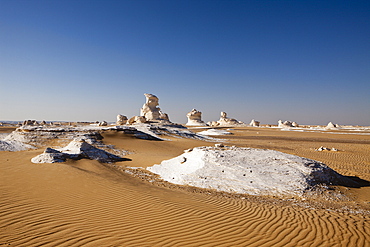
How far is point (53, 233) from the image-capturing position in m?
3.89

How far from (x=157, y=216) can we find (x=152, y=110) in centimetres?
5061

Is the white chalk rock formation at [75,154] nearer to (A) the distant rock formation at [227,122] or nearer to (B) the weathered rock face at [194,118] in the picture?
(B) the weathered rock face at [194,118]

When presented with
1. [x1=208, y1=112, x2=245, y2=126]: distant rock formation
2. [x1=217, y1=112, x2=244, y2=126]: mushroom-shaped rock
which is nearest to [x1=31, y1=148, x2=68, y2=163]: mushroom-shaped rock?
[x1=208, y1=112, x2=245, y2=126]: distant rock formation

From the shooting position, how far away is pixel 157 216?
5098mm

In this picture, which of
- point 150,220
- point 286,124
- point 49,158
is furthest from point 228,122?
point 150,220

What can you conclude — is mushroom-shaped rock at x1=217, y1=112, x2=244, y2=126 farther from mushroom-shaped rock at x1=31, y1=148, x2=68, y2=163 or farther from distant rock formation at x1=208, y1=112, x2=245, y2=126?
mushroom-shaped rock at x1=31, y1=148, x2=68, y2=163

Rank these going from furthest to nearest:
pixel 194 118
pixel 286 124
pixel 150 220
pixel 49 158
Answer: pixel 286 124 → pixel 194 118 → pixel 49 158 → pixel 150 220

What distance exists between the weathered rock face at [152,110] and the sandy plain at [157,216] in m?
45.4

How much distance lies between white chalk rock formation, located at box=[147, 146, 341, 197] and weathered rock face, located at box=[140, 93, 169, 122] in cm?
4359

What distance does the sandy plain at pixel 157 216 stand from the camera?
3.98 meters

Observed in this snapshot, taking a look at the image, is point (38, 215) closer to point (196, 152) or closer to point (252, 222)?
point (252, 222)

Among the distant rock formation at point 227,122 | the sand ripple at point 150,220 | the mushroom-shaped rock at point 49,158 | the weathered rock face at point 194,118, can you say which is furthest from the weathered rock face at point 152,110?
the sand ripple at point 150,220

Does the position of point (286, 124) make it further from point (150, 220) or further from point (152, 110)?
point (150, 220)

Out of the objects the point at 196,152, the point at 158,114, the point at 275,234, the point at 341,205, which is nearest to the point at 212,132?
the point at 158,114
